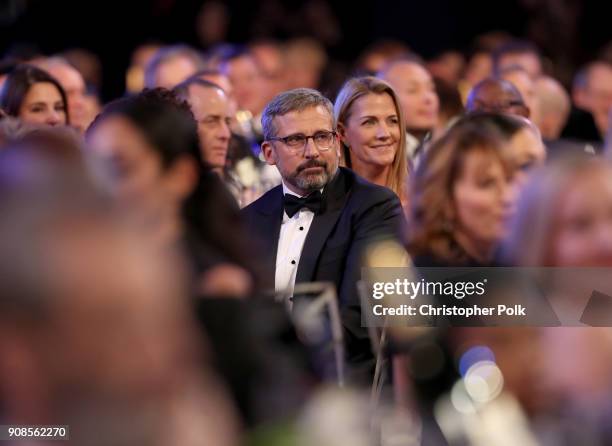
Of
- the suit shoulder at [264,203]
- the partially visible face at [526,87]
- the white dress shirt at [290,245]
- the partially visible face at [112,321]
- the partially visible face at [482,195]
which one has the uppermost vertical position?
the partially visible face at [112,321]

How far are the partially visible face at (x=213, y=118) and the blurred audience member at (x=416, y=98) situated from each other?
1044mm

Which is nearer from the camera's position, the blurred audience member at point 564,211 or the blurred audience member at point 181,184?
the blurred audience member at point 564,211

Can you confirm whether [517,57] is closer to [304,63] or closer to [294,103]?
[304,63]

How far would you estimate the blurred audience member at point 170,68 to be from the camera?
7594 mm

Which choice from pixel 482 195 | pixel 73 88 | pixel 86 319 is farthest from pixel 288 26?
pixel 86 319

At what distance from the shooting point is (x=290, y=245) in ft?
14.8

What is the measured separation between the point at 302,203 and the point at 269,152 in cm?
45

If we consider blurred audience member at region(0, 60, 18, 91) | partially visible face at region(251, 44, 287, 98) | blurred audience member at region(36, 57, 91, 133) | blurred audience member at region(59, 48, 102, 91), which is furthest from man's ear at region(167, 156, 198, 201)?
blurred audience member at region(59, 48, 102, 91)

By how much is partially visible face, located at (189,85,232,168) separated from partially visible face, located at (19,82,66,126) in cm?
58

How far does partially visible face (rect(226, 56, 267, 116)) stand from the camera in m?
8.85

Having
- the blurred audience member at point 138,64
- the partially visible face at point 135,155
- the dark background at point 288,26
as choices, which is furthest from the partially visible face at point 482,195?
the dark background at point 288,26

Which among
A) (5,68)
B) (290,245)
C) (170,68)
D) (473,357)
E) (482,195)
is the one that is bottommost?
(290,245)

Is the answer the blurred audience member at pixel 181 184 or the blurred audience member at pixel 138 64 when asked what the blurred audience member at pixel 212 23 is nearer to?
the blurred audience member at pixel 138 64

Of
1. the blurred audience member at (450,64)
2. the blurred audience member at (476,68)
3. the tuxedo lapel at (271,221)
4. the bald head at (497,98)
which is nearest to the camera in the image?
the tuxedo lapel at (271,221)
